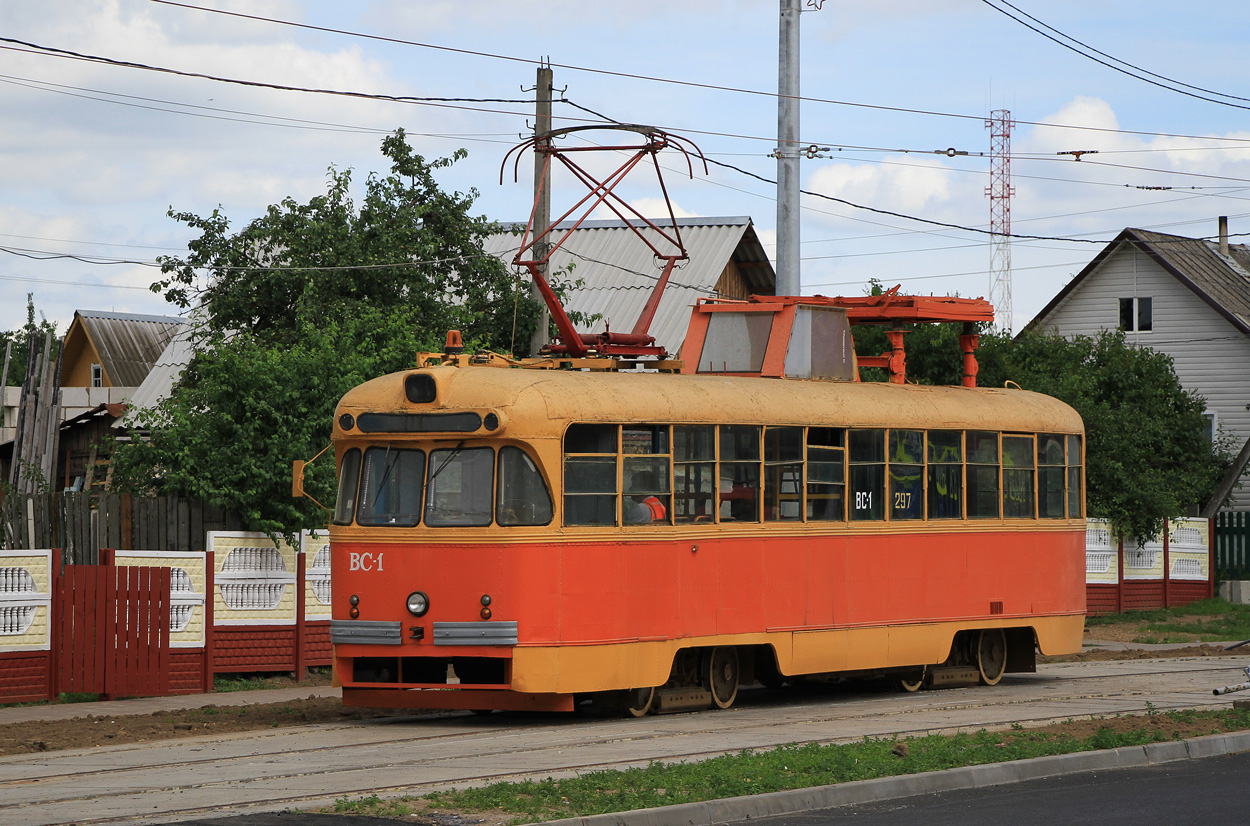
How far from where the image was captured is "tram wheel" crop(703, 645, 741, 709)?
1570 cm

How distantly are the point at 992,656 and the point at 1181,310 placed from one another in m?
26.9

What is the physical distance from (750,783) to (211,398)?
35.9 ft

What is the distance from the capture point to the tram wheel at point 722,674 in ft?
51.5

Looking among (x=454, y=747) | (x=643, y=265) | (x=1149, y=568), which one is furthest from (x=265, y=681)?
(x=643, y=265)

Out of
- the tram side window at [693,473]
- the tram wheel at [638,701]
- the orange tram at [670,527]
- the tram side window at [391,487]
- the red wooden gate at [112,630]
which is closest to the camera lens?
the orange tram at [670,527]

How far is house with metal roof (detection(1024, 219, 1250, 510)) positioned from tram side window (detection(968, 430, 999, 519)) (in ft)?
78.3

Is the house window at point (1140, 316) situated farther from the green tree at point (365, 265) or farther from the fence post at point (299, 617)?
the fence post at point (299, 617)

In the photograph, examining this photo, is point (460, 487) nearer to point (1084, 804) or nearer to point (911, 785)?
point (911, 785)

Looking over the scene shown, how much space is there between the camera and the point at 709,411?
15.4 meters

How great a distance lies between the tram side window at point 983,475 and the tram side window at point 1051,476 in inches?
33.7

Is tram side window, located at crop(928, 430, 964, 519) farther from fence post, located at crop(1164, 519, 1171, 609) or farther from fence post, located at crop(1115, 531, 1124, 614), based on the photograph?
fence post, located at crop(1164, 519, 1171, 609)

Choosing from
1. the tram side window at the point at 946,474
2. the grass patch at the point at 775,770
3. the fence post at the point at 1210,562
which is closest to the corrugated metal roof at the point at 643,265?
the fence post at the point at 1210,562

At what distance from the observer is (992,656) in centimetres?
1900

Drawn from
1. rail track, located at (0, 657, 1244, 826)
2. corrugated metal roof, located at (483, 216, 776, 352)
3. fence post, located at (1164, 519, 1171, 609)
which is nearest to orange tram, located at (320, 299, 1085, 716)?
rail track, located at (0, 657, 1244, 826)
